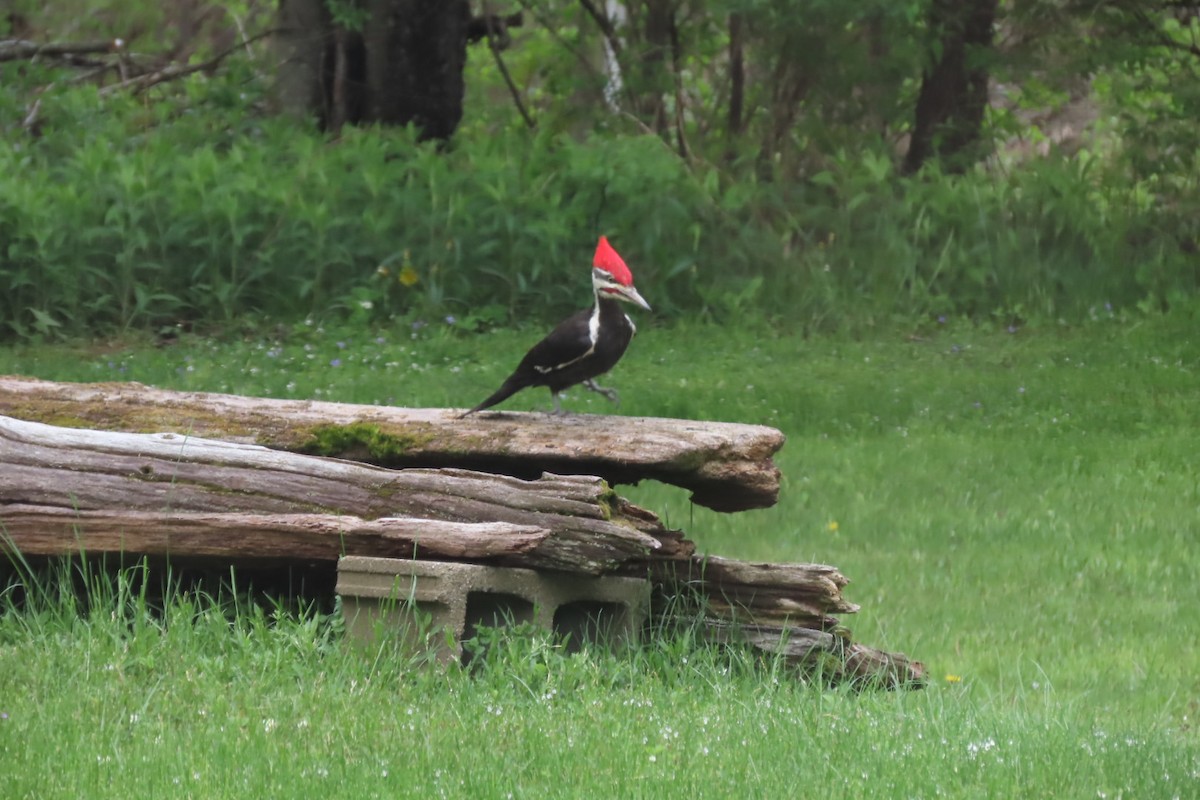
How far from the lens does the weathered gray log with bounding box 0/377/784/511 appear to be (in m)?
6.59

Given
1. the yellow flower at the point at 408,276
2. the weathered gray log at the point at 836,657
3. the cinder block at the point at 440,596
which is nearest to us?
the cinder block at the point at 440,596

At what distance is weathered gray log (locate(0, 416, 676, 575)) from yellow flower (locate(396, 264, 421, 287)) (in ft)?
28.7

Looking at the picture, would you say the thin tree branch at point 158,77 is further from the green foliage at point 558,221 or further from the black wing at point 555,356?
the black wing at point 555,356

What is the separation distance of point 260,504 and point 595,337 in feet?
4.96

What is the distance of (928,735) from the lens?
515 cm

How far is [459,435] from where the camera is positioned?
6871mm

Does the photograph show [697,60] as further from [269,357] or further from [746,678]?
[746,678]

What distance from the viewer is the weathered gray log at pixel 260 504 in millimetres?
6055

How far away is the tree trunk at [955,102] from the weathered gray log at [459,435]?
11450 mm

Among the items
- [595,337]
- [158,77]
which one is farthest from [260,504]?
A: [158,77]

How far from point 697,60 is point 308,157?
5.48m

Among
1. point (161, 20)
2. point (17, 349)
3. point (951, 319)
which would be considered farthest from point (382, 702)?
point (161, 20)

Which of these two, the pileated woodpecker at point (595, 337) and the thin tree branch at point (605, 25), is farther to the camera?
the thin tree branch at point (605, 25)

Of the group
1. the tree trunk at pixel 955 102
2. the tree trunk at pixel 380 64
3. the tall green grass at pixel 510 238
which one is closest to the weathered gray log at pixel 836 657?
the tall green grass at pixel 510 238
